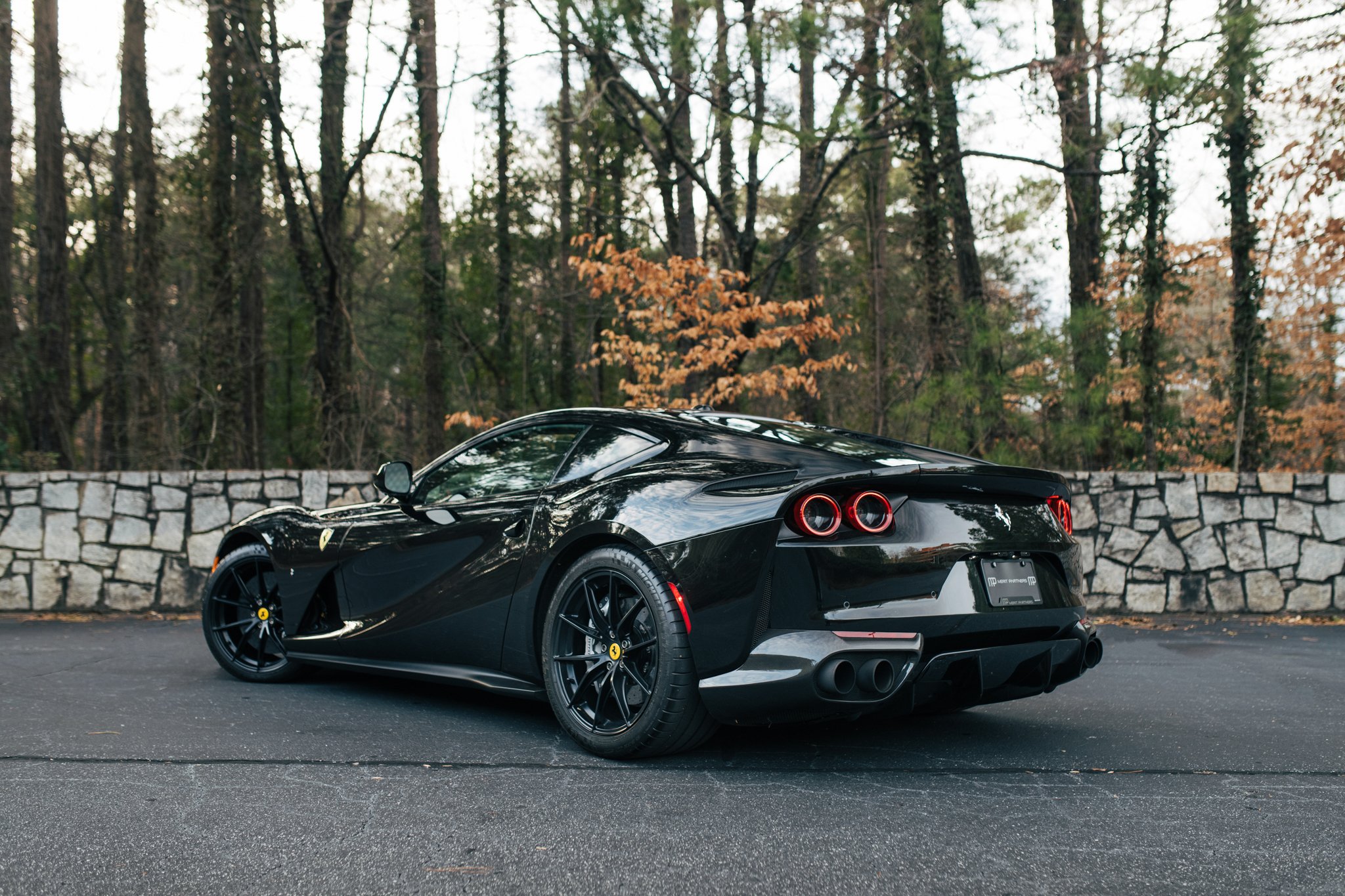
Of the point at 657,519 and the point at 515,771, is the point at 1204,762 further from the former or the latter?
the point at 515,771

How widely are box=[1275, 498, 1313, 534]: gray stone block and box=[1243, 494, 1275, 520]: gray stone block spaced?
6 centimetres

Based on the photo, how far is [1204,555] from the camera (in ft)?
30.2

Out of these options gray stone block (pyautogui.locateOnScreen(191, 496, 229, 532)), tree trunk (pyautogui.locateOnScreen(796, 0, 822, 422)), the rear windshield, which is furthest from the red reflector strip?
tree trunk (pyautogui.locateOnScreen(796, 0, 822, 422))

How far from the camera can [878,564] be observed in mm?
3510

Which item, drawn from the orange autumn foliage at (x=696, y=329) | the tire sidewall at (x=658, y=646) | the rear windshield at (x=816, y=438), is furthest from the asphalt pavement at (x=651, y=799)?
the orange autumn foliage at (x=696, y=329)

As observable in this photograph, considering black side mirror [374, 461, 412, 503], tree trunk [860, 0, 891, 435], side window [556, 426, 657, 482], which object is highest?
tree trunk [860, 0, 891, 435]

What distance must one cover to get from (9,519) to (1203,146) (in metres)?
12.9

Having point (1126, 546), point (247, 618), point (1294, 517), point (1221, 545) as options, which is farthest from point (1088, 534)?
point (247, 618)

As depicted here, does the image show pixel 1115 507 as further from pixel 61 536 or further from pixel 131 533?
pixel 61 536

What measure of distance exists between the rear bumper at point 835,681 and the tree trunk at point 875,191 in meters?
7.44

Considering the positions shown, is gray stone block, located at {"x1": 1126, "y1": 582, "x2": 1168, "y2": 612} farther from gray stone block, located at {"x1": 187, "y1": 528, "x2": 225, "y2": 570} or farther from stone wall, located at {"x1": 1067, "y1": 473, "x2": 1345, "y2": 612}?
gray stone block, located at {"x1": 187, "y1": 528, "x2": 225, "y2": 570}

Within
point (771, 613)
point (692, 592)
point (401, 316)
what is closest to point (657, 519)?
point (692, 592)

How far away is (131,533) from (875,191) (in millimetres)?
12289

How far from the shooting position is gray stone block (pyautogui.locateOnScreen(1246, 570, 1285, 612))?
9.14 meters
